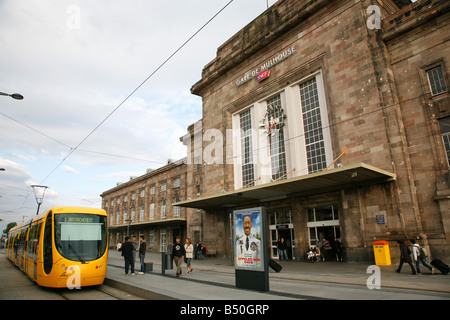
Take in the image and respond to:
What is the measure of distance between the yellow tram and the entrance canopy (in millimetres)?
9866

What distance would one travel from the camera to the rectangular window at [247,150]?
79.5 feet

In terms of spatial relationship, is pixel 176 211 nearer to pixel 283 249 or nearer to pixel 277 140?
pixel 277 140

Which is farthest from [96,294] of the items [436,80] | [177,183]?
[177,183]

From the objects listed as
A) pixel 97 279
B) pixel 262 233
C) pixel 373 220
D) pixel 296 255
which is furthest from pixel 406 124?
pixel 97 279

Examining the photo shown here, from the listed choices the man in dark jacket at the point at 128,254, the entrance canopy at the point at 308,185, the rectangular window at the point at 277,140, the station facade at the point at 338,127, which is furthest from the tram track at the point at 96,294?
the rectangular window at the point at 277,140

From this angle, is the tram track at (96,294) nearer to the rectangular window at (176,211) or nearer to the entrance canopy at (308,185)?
the entrance canopy at (308,185)

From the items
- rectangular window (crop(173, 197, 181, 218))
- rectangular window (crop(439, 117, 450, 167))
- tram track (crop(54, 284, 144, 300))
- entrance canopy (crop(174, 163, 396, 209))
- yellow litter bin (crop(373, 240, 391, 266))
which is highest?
rectangular window (crop(439, 117, 450, 167))

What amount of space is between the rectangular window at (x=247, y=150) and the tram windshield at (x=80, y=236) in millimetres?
14046

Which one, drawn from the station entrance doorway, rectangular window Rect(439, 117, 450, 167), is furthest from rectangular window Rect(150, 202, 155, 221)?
rectangular window Rect(439, 117, 450, 167)

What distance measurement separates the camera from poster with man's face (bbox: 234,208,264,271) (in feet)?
28.9

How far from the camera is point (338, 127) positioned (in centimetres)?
1794

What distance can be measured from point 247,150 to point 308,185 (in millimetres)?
8290

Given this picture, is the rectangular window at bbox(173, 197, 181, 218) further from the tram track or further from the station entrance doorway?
the tram track

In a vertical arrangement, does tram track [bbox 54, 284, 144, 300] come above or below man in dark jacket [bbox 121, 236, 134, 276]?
below
